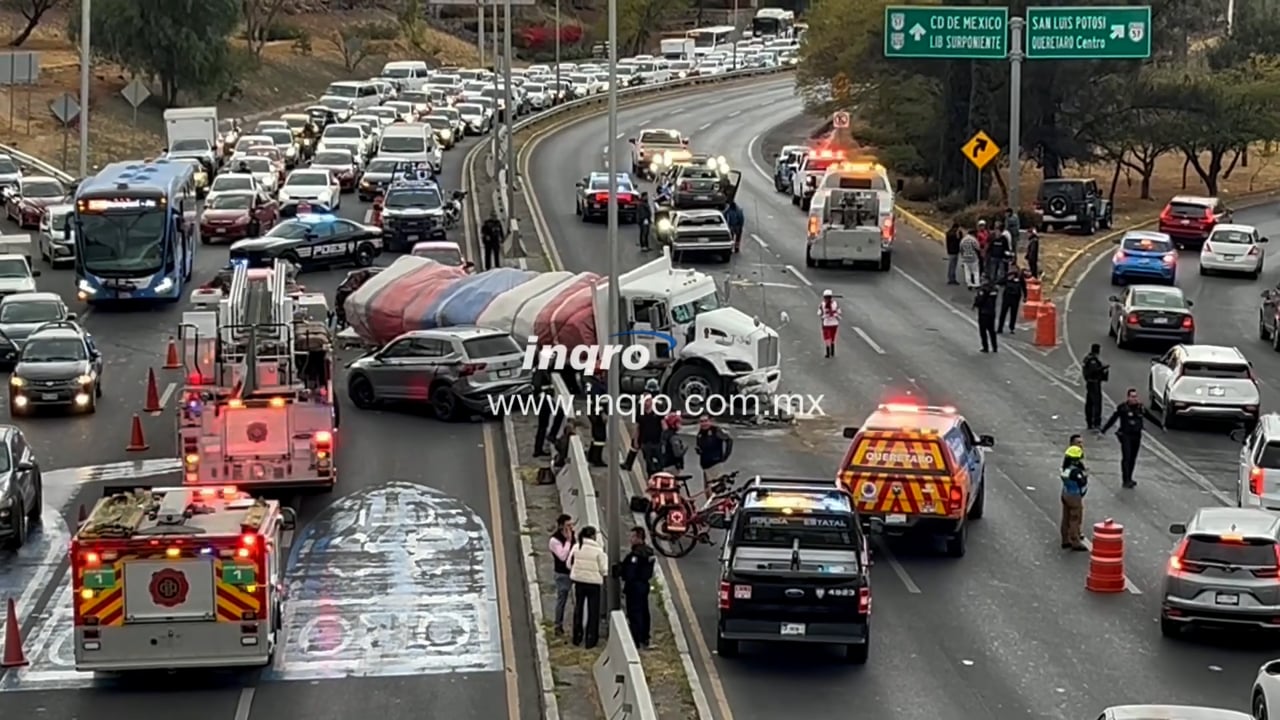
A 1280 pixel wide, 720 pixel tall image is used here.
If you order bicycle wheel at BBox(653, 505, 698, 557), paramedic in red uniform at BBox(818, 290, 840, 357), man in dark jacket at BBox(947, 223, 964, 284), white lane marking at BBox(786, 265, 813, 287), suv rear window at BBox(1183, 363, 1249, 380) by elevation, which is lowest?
bicycle wheel at BBox(653, 505, 698, 557)

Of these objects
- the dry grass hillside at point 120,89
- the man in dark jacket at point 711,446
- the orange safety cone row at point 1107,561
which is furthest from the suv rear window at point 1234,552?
the dry grass hillside at point 120,89

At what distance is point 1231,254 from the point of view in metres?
57.7

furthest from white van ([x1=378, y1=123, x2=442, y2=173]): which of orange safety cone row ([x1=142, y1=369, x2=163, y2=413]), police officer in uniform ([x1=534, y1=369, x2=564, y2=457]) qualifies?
police officer in uniform ([x1=534, y1=369, x2=564, y2=457])

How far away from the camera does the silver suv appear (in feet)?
81.3

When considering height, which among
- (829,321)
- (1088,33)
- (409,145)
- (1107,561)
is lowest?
(1107,561)

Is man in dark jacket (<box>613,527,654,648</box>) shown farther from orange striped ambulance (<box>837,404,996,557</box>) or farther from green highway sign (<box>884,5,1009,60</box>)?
green highway sign (<box>884,5,1009,60</box>)

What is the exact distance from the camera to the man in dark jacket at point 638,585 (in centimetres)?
2384

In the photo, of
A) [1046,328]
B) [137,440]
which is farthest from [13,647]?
[1046,328]

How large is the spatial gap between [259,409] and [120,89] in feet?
208

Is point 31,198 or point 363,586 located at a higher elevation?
point 31,198

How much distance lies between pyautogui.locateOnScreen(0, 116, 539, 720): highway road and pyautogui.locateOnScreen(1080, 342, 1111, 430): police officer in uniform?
33.3ft

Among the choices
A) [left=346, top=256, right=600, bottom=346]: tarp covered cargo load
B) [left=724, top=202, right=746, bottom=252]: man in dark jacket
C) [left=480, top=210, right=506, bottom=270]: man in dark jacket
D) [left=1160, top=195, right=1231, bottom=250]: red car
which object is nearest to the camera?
[left=346, top=256, right=600, bottom=346]: tarp covered cargo load

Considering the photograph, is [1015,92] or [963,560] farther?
[1015,92]

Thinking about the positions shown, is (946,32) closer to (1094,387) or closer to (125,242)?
(125,242)
